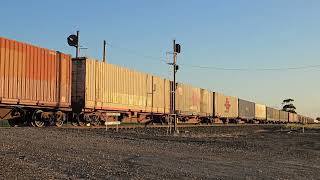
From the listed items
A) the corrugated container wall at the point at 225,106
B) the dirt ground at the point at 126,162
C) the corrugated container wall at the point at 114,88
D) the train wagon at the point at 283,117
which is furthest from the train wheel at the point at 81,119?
the train wagon at the point at 283,117

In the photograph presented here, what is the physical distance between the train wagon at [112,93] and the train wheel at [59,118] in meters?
1.16

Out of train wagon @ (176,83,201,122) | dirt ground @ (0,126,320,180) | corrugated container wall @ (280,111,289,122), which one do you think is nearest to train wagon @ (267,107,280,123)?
corrugated container wall @ (280,111,289,122)

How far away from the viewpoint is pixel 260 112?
2751 inches

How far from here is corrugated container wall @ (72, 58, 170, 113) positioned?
2611cm

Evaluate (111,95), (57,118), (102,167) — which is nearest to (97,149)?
(102,167)

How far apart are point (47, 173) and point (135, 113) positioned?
Result: 75.9ft

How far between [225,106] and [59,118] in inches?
1226

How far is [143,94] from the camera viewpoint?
3322 cm

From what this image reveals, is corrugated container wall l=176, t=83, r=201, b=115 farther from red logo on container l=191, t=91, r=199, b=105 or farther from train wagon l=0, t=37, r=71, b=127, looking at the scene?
train wagon l=0, t=37, r=71, b=127

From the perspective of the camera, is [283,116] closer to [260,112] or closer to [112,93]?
[260,112]

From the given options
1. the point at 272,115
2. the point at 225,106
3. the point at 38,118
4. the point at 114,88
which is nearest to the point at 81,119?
the point at 114,88

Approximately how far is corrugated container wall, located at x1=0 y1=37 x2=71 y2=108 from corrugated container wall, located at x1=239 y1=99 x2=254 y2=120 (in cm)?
3686

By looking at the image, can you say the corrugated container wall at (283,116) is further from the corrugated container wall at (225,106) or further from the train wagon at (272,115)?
the corrugated container wall at (225,106)

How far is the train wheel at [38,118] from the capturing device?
75.8 ft
